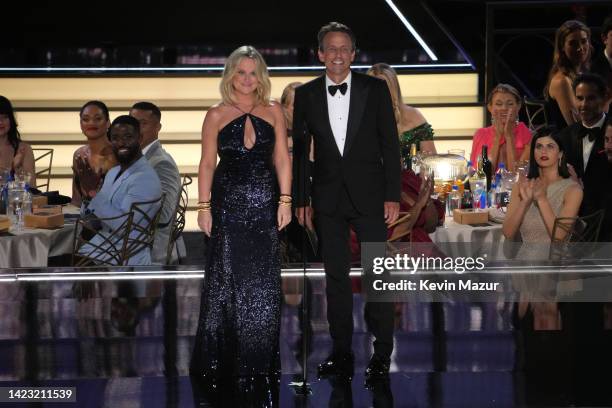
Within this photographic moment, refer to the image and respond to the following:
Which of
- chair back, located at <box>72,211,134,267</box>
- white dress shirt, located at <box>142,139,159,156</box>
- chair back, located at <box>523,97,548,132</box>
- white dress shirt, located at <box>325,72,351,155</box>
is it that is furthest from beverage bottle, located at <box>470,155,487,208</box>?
chair back, located at <box>523,97,548,132</box>

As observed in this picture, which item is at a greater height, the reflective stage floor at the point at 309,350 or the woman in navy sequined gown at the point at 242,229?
the woman in navy sequined gown at the point at 242,229

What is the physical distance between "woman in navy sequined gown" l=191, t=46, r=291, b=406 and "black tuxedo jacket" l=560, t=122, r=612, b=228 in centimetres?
232

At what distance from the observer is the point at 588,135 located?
6.12 m

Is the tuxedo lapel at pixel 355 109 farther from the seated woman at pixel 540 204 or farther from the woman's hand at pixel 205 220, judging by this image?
the seated woman at pixel 540 204

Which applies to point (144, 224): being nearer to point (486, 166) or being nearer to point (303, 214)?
point (303, 214)

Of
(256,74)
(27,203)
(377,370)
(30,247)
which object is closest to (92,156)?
(27,203)

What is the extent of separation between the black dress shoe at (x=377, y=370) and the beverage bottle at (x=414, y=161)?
2512 millimetres

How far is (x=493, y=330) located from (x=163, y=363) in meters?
1.40

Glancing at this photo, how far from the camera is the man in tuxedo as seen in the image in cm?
592

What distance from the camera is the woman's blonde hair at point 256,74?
3.91 meters

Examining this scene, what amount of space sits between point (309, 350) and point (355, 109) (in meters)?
1.01

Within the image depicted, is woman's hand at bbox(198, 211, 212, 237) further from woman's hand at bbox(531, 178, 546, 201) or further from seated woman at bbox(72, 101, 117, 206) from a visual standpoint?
seated woman at bbox(72, 101, 117, 206)

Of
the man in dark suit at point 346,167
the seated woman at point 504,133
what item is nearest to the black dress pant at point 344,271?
the man in dark suit at point 346,167

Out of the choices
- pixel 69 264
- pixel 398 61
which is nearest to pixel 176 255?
pixel 69 264
